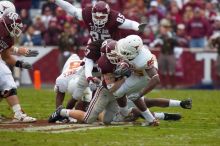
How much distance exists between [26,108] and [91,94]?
186 centimetres

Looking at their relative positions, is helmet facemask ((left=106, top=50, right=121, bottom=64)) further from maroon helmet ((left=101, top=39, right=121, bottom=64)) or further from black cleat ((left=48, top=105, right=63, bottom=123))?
black cleat ((left=48, top=105, right=63, bottom=123))

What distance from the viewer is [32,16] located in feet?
67.3

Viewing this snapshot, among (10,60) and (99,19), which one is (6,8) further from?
(99,19)

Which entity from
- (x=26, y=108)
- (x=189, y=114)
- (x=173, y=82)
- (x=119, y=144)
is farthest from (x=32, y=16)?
(x=119, y=144)

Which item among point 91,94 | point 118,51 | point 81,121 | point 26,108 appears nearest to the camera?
point 118,51

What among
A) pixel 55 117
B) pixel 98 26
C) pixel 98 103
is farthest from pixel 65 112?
pixel 98 26

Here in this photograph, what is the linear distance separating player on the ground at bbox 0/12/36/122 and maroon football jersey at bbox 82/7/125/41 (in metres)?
1.01

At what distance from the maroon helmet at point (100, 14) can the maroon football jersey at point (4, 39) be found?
3.66 ft

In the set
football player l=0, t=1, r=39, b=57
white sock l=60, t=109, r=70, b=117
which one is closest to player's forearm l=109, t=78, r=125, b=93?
white sock l=60, t=109, r=70, b=117

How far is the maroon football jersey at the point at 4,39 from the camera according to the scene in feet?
32.5

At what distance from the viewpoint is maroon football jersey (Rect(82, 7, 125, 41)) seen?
1041cm

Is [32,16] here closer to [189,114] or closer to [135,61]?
[189,114]

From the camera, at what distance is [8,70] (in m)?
9.92

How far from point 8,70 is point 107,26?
4.73 ft
